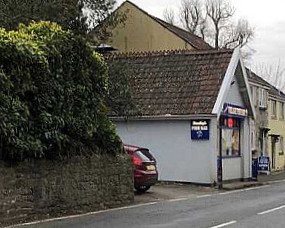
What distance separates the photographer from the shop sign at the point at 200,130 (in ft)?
93.0

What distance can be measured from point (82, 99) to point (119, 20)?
8499 millimetres

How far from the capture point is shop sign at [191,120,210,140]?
2834 centimetres

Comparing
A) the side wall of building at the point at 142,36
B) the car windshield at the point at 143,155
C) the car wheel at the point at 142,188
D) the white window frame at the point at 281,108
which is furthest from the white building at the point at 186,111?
the white window frame at the point at 281,108

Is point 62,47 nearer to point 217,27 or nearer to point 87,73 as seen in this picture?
point 87,73

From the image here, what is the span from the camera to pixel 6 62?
14.9 metres

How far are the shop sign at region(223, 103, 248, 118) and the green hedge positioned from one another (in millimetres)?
12571

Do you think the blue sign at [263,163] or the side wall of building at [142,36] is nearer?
the blue sign at [263,163]

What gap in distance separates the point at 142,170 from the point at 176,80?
897 cm

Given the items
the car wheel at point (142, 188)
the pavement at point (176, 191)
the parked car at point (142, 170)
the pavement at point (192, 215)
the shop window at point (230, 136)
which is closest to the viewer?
the pavement at point (192, 215)

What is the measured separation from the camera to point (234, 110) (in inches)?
1259

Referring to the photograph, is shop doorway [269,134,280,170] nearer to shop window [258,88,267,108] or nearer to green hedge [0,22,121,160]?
shop window [258,88,267,108]

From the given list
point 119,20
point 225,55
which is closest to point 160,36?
point 225,55

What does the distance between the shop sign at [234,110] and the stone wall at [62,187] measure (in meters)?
11.8

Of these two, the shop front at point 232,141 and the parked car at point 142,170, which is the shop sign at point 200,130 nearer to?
the shop front at point 232,141
